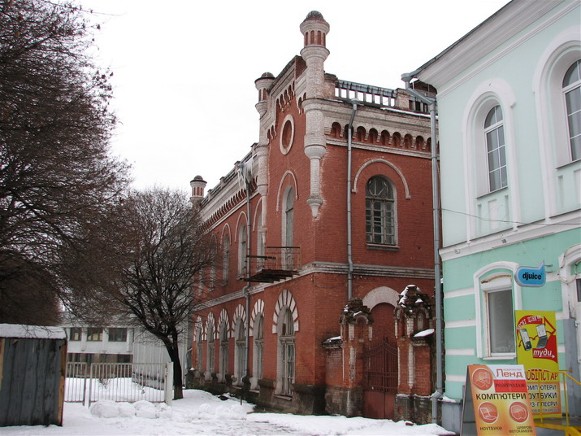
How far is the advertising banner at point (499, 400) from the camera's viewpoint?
29.6 ft

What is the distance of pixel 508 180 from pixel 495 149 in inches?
45.1

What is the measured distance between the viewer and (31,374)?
13.6 metres

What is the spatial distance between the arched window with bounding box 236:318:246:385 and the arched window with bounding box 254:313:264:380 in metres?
2.16

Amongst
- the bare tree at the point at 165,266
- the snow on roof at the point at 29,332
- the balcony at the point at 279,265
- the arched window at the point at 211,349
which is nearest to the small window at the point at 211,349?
the arched window at the point at 211,349

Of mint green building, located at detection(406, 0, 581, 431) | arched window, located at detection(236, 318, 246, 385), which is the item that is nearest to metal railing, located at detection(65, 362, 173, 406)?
arched window, located at detection(236, 318, 246, 385)

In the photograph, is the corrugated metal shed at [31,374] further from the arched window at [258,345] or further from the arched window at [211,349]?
the arched window at [211,349]

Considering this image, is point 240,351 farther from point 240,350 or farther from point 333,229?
point 333,229

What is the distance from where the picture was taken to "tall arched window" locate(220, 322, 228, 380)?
3145cm

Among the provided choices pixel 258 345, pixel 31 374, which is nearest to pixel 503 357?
pixel 31 374

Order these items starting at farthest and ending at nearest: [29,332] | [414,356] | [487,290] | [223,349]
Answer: [223,349]
[414,356]
[29,332]
[487,290]

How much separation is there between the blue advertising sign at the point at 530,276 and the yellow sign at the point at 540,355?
54cm

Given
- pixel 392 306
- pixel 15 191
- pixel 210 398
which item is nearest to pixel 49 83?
pixel 15 191

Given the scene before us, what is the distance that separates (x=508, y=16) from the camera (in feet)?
40.3

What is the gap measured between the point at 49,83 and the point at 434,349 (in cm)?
984
